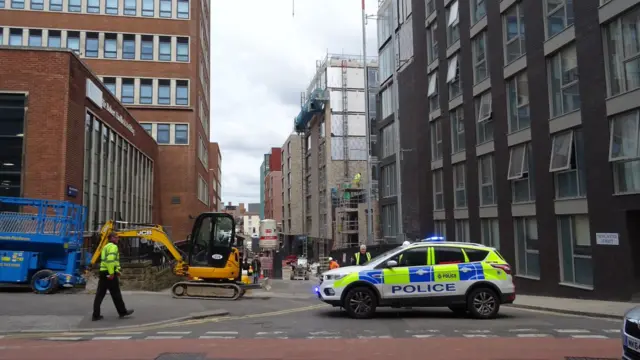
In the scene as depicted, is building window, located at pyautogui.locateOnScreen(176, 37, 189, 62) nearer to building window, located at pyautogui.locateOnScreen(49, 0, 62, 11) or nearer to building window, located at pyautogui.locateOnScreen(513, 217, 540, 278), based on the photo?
building window, located at pyautogui.locateOnScreen(49, 0, 62, 11)

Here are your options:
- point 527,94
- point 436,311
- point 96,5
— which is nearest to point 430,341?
point 436,311

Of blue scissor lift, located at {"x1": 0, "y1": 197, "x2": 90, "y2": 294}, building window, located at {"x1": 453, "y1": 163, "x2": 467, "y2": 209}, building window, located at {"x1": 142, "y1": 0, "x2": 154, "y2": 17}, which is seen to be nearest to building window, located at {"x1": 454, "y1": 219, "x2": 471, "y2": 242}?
building window, located at {"x1": 453, "y1": 163, "x2": 467, "y2": 209}

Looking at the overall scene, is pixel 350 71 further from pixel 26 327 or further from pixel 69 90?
pixel 26 327

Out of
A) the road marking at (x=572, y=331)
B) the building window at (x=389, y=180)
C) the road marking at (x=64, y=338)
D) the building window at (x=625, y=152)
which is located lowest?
the road marking at (x=572, y=331)

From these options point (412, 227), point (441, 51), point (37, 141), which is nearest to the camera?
point (37, 141)

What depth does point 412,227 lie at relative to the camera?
3319 cm

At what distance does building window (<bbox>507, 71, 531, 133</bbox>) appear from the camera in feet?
69.9

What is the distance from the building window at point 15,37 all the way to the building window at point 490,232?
117 feet

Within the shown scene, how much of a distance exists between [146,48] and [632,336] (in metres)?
42.9

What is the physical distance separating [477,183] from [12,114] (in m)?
19.5

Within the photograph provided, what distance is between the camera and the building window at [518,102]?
839 inches

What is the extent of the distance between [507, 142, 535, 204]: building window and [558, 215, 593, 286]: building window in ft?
7.52

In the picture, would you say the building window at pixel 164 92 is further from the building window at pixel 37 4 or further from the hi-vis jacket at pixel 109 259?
the hi-vis jacket at pixel 109 259

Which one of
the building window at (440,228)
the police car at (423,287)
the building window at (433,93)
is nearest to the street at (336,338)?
the police car at (423,287)
